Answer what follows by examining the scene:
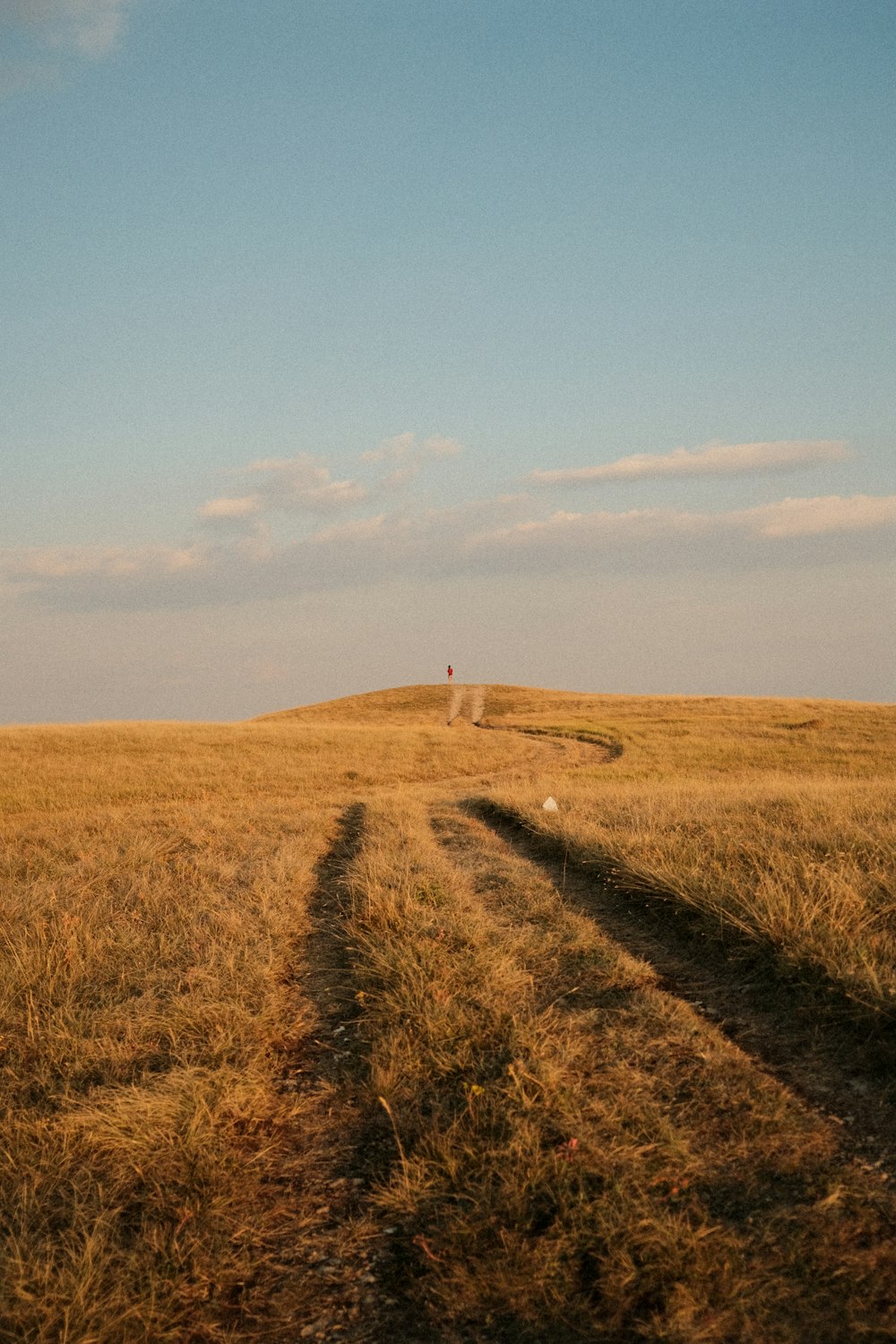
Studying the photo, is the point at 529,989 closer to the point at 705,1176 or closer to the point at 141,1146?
the point at 705,1176

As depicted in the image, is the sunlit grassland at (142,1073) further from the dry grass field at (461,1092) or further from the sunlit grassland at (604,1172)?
the sunlit grassland at (604,1172)

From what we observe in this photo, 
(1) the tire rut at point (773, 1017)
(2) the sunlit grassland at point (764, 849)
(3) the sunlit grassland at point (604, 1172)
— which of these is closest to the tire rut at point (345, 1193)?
(3) the sunlit grassland at point (604, 1172)

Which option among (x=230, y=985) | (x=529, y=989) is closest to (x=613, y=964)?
(x=529, y=989)

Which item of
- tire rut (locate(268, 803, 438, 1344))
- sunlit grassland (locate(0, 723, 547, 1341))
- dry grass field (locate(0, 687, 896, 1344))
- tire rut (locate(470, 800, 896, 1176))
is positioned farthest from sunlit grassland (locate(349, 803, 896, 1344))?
sunlit grassland (locate(0, 723, 547, 1341))

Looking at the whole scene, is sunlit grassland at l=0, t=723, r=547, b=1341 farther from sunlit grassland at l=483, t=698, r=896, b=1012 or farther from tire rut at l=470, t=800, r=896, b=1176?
sunlit grassland at l=483, t=698, r=896, b=1012

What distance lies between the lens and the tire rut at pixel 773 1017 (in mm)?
4688

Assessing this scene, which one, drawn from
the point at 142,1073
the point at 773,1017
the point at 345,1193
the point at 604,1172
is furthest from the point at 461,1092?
the point at 773,1017

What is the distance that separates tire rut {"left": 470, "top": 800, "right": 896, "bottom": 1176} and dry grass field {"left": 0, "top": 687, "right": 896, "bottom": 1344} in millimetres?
30

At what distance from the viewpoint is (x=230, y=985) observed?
22.5 ft

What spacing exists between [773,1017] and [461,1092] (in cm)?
275

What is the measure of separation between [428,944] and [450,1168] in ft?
10.9

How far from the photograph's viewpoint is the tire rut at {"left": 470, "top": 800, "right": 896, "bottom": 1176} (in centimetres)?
469

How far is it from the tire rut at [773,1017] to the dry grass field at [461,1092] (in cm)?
3

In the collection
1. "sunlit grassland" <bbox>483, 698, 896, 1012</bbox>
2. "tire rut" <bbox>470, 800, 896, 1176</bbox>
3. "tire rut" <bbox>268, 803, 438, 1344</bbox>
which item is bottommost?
"tire rut" <bbox>268, 803, 438, 1344</bbox>
